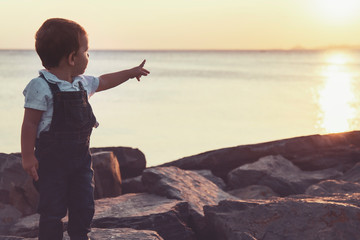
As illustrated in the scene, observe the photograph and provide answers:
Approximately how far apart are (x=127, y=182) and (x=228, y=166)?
1.53 meters

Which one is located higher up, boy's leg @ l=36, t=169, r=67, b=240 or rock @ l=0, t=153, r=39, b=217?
boy's leg @ l=36, t=169, r=67, b=240

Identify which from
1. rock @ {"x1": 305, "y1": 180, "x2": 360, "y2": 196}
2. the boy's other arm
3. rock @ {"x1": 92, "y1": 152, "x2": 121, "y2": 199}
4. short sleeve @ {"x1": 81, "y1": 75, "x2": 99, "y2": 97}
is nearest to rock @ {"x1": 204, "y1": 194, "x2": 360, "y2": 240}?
rock @ {"x1": 305, "y1": 180, "x2": 360, "y2": 196}

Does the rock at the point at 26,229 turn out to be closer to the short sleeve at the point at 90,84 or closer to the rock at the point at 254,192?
the short sleeve at the point at 90,84

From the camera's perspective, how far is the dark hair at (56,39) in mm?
3512

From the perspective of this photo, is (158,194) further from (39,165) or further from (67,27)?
(67,27)

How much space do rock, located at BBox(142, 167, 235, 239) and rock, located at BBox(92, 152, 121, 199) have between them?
0.74m

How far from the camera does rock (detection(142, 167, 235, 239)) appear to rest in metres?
5.11

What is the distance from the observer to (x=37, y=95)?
3545mm

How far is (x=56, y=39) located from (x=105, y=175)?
10.4ft

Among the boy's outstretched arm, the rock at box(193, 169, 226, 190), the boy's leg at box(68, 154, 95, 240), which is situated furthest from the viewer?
the rock at box(193, 169, 226, 190)

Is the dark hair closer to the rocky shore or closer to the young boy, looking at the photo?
the young boy

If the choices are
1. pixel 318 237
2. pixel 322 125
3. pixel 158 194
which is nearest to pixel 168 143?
pixel 322 125

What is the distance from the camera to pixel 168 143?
1328 cm

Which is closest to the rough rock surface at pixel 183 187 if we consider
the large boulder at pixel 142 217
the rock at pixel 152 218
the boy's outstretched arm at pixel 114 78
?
the large boulder at pixel 142 217
